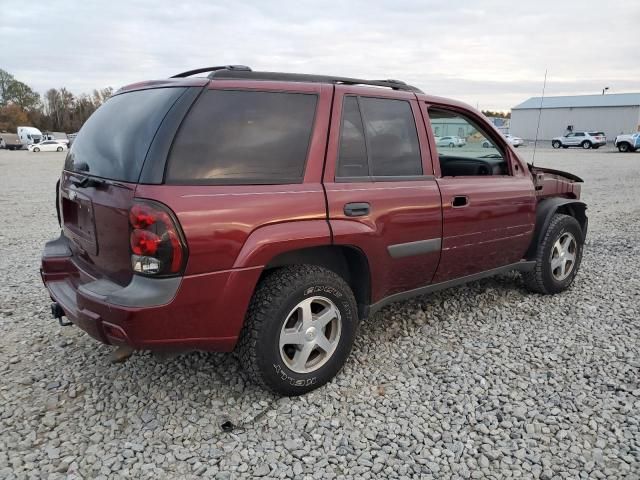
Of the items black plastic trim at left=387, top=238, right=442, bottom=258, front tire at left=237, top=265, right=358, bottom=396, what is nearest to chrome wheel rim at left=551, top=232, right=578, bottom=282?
black plastic trim at left=387, top=238, right=442, bottom=258

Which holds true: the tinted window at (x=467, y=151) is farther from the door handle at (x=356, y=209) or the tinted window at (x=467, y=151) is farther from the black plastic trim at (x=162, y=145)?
the black plastic trim at (x=162, y=145)

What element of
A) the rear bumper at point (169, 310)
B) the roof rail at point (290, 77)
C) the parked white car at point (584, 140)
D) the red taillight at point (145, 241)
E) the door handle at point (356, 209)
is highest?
the parked white car at point (584, 140)

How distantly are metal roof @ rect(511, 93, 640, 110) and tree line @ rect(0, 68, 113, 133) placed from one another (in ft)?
219

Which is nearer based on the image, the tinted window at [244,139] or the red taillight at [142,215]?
the red taillight at [142,215]

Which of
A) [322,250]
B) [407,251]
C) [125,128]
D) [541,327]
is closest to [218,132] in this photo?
[125,128]

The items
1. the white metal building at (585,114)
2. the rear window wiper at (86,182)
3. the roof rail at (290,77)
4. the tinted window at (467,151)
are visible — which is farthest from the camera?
the white metal building at (585,114)

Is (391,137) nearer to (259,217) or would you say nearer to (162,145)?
(259,217)

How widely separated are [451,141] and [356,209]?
1.69 metres

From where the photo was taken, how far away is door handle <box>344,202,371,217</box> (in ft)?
9.56

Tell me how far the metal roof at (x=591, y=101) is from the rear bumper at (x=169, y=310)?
198 ft

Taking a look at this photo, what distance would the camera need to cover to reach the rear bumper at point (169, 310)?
236 centimetres

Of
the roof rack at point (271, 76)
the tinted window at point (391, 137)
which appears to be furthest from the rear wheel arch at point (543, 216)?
the roof rack at point (271, 76)

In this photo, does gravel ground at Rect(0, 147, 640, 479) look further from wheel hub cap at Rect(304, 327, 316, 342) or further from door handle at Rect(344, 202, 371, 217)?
door handle at Rect(344, 202, 371, 217)

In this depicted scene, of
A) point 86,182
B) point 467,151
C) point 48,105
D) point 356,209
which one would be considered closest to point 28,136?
point 48,105
